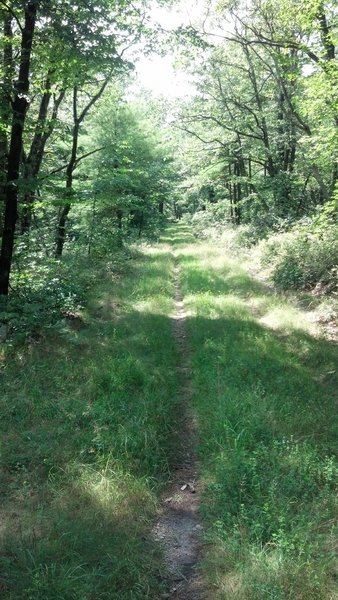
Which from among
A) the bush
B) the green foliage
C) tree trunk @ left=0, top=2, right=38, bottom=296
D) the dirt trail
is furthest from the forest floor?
the bush

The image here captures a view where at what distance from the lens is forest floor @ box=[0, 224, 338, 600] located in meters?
3.29

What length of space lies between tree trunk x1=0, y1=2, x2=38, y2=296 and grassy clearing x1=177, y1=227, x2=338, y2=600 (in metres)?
4.07

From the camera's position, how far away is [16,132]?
26.3 feet

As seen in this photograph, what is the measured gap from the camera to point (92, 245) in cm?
1648

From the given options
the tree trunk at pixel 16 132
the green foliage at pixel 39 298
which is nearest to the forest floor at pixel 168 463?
the green foliage at pixel 39 298

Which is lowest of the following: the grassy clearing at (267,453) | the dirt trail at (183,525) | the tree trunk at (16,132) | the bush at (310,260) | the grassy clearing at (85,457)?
the dirt trail at (183,525)

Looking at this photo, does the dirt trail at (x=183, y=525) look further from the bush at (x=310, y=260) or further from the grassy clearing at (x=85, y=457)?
the bush at (x=310, y=260)

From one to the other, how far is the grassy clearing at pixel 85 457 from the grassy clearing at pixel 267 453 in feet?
1.91

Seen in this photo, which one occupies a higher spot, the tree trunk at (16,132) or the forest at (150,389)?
the tree trunk at (16,132)

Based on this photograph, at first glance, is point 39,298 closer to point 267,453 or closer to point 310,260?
point 267,453

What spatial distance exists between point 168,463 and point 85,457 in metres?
0.95

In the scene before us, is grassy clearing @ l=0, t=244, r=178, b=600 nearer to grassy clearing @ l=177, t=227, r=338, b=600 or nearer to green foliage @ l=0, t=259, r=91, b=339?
green foliage @ l=0, t=259, r=91, b=339

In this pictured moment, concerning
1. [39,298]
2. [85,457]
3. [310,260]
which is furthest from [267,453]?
[310,260]

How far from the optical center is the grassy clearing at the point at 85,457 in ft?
10.8
